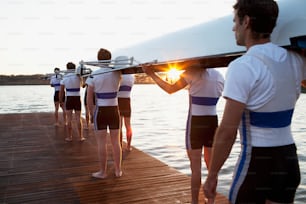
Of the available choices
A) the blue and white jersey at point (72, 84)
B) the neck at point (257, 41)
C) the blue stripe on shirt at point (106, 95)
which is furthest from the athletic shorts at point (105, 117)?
the neck at point (257, 41)

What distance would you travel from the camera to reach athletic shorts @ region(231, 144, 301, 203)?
1541 mm

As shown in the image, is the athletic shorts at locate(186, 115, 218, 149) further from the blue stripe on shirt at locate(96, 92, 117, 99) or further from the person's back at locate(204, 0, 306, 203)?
the blue stripe on shirt at locate(96, 92, 117, 99)

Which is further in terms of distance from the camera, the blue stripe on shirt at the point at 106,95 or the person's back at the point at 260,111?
the blue stripe on shirt at the point at 106,95

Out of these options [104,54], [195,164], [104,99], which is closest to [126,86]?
[104,99]

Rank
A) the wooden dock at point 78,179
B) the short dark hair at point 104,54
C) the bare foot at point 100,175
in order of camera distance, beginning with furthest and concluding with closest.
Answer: the bare foot at point 100,175
the short dark hair at point 104,54
the wooden dock at point 78,179

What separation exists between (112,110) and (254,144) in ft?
9.39

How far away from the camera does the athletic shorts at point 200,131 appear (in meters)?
2.87

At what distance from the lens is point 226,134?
147 centimetres

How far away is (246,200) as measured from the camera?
1587 millimetres

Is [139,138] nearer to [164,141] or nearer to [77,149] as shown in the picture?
[164,141]

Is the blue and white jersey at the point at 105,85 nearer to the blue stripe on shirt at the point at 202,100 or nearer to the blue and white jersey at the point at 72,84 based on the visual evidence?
the blue stripe on shirt at the point at 202,100

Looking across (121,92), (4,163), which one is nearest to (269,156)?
(121,92)

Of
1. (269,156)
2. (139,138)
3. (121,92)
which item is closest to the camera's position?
(269,156)

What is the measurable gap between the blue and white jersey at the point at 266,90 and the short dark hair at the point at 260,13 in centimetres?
9
